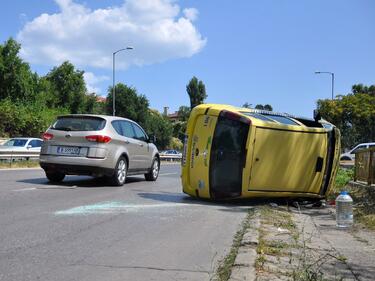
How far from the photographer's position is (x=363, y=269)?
517 cm

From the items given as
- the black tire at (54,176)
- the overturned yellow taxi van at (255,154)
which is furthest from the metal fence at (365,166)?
the black tire at (54,176)

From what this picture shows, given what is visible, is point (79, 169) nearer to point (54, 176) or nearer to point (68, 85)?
point (54, 176)

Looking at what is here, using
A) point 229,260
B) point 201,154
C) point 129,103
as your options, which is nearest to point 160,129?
point 129,103

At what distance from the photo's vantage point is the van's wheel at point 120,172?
513 inches

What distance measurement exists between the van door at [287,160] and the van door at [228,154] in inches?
9.2

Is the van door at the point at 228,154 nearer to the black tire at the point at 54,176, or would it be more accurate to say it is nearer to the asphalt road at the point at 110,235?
the asphalt road at the point at 110,235

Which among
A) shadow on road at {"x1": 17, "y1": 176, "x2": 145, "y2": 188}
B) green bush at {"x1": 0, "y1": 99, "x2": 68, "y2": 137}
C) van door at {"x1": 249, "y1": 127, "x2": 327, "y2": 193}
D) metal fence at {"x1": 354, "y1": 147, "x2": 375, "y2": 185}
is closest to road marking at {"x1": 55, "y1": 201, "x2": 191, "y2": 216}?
van door at {"x1": 249, "y1": 127, "x2": 327, "y2": 193}

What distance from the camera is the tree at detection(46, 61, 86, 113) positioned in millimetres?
62844

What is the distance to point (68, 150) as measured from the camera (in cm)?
1262

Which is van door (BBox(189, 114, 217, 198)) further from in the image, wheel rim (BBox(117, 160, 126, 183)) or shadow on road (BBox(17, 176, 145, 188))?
shadow on road (BBox(17, 176, 145, 188))

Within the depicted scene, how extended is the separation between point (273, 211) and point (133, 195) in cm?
333

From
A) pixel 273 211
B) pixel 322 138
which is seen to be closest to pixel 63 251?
pixel 273 211

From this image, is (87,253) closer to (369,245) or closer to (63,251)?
(63,251)

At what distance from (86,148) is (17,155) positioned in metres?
12.1
